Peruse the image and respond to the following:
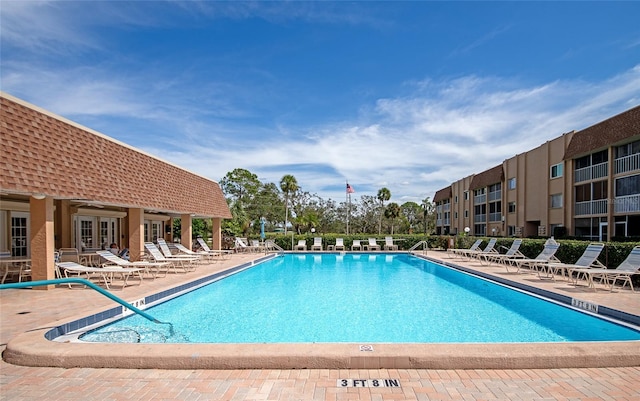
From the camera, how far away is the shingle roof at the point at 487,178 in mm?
32656

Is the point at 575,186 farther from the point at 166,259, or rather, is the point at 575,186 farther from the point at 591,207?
the point at 166,259

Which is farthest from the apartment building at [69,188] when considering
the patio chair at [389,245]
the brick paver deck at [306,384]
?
the patio chair at [389,245]

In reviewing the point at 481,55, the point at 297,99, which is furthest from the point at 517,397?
the point at 297,99

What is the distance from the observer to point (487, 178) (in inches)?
1382

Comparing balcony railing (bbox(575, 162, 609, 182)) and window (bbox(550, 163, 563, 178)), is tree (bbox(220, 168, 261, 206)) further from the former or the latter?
balcony railing (bbox(575, 162, 609, 182))

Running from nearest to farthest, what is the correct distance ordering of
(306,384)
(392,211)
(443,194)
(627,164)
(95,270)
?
(306,384) < (95,270) < (627,164) < (392,211) < (443,194)

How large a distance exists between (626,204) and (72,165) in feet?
80.7

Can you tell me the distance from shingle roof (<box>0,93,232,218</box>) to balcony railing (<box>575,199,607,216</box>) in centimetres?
2264

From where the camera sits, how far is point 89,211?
15.0m

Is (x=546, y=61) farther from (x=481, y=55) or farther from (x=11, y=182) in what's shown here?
(x=11, y=182)

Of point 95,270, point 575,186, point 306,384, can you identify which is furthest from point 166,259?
point 575,186

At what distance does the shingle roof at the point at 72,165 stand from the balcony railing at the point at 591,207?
22640 millimetres

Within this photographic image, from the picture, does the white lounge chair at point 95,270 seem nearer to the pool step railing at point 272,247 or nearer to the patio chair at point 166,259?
the patio chair at point 166,259

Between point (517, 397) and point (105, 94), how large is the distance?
16.0m
